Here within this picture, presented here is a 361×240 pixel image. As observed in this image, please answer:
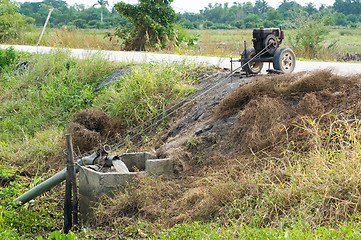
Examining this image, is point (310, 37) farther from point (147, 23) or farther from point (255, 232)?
point (255, 232)

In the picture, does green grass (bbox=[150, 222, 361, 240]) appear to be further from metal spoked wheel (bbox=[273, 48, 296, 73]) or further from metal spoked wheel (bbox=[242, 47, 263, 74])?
metal spoked wheel (bbox=[242, 47, 263, 74])

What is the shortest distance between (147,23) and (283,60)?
1019cm

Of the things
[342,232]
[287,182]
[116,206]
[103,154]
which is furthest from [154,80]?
[342,232]

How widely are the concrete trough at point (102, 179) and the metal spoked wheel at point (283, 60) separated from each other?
3089 millimetres

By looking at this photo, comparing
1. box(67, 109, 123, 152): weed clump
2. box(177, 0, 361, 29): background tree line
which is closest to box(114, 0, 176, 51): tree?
box(67, 109, 123, 152): weed clump

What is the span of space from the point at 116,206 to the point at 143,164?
1187 millimetres

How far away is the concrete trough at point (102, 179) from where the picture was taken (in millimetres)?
5547

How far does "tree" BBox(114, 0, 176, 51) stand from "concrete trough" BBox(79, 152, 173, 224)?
37.7 feet

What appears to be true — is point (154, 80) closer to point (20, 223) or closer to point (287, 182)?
point (20, 223)

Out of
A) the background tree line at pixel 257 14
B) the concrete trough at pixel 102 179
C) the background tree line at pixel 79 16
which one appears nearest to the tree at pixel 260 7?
the background tree line at pixel 257 14

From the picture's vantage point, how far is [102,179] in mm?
5516

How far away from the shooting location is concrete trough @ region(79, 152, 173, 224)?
555 centimetres

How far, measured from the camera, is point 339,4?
197ft

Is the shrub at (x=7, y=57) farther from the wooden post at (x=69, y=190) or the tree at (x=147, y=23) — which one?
the wooden post at (x=69, y=190)
